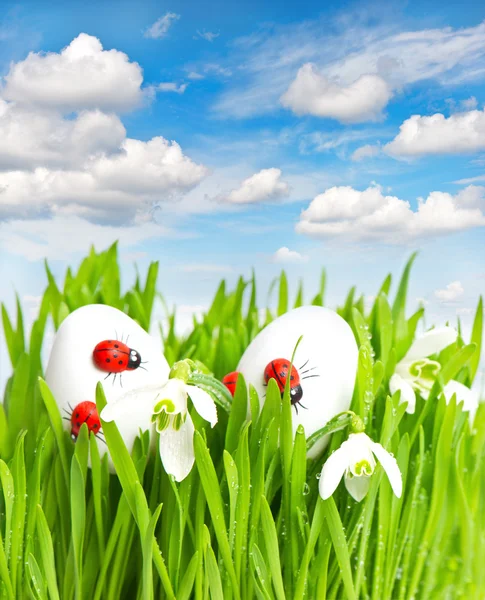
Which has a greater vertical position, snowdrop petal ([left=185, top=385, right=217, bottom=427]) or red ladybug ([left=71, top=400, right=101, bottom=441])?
snowdrop petal ([left=185, top=385, right=217, bottom=427])

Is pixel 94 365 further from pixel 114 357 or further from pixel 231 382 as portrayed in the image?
pixel 231 382

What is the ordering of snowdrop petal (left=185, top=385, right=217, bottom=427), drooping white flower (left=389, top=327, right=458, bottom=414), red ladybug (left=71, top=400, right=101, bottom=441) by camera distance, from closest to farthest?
1. snowdrop petal (left=185, top=385, right=217, bottom=427)
2. red ladybug (left=71, top=400, right=101, bottom=441)
3. drooping white flower (left=389, top=327, right=458, bottom=414)

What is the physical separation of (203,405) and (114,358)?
0.60ft

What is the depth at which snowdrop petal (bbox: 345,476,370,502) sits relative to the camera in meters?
0.67

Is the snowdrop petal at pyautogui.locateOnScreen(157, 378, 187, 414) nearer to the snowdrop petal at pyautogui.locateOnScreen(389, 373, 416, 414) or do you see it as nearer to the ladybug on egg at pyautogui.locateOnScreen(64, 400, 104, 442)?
the ladybug on egg at pyautogui.locateOnScreen(64, 400, 104, 442)

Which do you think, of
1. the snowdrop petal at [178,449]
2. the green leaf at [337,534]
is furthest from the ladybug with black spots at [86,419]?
the green leaf at [337,534]

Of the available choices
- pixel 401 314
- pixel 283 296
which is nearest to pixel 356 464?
pixel 401 314

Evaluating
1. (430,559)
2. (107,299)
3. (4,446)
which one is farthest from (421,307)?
(4,446)

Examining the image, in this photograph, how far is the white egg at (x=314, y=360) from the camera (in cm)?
73

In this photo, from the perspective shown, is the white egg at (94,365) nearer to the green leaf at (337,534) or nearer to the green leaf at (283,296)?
the green leaf at (337,534)

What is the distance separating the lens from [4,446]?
2.50 ft

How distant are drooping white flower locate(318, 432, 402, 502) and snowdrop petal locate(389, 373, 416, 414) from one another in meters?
0.16

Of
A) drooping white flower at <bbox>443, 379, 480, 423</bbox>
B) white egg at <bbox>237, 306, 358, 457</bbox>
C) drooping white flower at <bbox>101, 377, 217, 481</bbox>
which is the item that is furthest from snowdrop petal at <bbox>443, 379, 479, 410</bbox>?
drooping white flower at <bbox>101, 377, 217, 481</bbox>

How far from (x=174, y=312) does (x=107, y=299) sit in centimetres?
16
